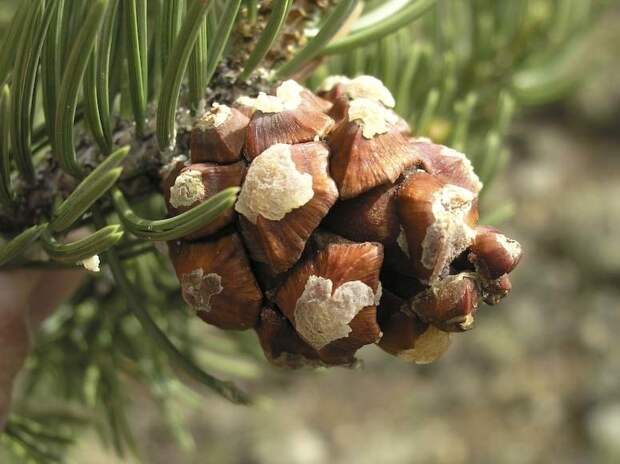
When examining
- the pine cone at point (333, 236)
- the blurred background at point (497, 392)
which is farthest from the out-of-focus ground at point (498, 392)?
the pine cone at point (333, 236)

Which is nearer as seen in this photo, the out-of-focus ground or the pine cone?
the pine cone

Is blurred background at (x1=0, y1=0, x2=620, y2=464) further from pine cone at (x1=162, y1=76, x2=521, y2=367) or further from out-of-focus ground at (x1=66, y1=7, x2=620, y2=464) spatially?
pine cone at (x1=162, y1=76, x2=521, y2=367)

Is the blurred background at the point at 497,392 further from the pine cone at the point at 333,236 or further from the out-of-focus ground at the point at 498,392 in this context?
the pine cone at the point at 333,236

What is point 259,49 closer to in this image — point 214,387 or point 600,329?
point 214,387

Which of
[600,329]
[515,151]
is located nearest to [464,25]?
[600,329]

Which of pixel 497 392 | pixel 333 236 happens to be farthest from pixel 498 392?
pixel 333 236

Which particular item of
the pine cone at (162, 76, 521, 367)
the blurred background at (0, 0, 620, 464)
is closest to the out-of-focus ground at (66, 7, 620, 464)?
the blurred background at (0, 0, 620, 464)

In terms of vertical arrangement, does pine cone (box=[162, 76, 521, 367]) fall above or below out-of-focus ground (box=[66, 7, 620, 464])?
above

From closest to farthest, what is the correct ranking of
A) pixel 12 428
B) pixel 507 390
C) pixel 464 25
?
1. pixel 12 428
2. pixel 464 25
3. pixel 507 390
